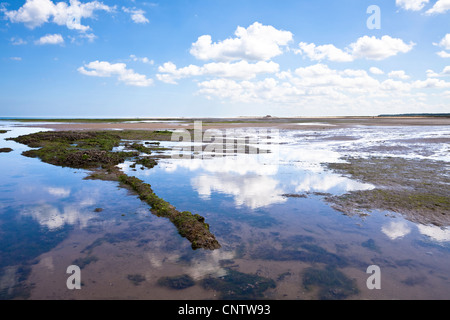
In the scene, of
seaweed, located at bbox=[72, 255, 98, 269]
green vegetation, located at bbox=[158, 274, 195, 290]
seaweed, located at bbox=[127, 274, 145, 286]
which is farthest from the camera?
seaweed, located at bbox=[72, 255, 98, 269]

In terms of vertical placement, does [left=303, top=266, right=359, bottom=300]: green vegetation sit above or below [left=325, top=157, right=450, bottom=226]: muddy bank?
below

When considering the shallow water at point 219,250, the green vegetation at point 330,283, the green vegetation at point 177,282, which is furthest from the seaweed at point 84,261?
the green vegetation at point 330,283

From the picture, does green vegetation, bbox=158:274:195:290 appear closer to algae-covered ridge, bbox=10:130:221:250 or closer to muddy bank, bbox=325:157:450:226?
algae-covered ridge, bbox=10:130:221:250

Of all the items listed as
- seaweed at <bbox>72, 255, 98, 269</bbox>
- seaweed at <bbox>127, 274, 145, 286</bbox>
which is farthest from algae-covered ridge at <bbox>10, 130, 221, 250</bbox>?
seaweed at <bbox>72, 255, 98, 269</bbox>

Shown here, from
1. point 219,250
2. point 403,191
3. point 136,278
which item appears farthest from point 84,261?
point 403,191

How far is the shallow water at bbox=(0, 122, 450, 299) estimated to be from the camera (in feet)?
19.7

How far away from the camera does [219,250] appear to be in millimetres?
7672

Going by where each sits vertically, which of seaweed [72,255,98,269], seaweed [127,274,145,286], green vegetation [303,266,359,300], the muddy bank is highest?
the muddy bank

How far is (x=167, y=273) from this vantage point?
6.47 metres

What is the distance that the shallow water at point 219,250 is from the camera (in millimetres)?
6004

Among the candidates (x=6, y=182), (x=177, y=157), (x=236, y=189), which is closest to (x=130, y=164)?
(x=177, y=157)

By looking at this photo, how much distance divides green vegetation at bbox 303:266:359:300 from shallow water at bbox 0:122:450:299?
0.13ft

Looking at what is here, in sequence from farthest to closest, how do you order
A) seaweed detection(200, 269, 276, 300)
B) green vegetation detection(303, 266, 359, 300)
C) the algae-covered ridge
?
1. the algae-covered ridge
2. green vegetation detection(303, 266, 359, 300)
3. seaweed detection(200, 269, 276, 300)

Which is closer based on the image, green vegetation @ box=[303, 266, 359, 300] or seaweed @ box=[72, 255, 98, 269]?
green vegetation @ box=[303, 266, 359, 300]
